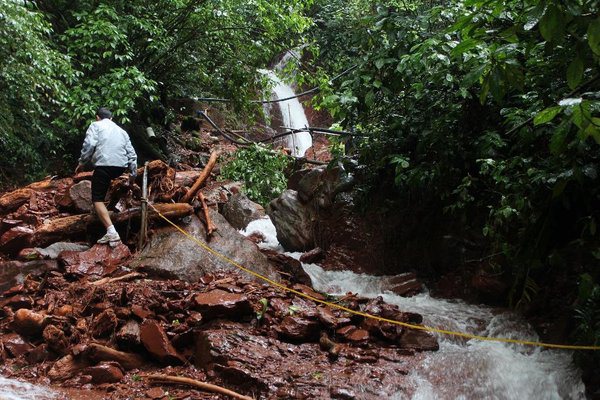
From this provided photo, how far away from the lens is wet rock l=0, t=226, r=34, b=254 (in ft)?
19.2

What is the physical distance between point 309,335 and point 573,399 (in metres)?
2.42

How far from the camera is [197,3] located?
9.34 meters

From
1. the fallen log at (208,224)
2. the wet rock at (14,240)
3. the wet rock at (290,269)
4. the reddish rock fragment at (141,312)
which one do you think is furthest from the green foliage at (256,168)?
the reddish rock fragment at (141,312)

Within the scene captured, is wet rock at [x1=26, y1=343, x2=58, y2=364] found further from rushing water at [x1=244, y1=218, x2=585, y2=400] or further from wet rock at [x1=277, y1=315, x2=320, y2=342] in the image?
rushing water at [x1=244, y1=218, x2=585, y2=400]

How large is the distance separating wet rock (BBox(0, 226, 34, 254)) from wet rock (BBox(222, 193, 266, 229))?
444 cm

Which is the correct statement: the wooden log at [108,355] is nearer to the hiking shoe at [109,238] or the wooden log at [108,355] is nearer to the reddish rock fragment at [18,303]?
the reddish rock fragment at [18,303]

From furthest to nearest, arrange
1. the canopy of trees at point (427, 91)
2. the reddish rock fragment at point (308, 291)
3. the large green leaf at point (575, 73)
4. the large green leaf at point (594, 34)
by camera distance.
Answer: the reddish rock fragment at point (308, 291) < the canopy of trees at point (427, 91) < the large green leaf at point (575, 73) < the large green leaf at point (594, 34)

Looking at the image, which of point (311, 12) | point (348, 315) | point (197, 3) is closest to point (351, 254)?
point (348, 315)

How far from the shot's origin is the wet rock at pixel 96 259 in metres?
5.35

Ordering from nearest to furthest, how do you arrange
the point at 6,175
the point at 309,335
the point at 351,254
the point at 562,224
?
1. the point at 562,224
2. the point at 309,335
3. the point at 351,254
4. the point at 6,175

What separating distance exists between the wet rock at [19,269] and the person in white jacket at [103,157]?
724mm

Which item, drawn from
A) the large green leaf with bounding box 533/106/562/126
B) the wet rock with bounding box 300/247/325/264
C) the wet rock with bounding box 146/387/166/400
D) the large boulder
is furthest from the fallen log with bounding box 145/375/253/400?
the wet rock with bounding box 300/247/325/264

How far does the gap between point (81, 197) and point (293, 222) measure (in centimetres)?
371

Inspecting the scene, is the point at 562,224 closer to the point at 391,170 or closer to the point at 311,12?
the point at 391,170
